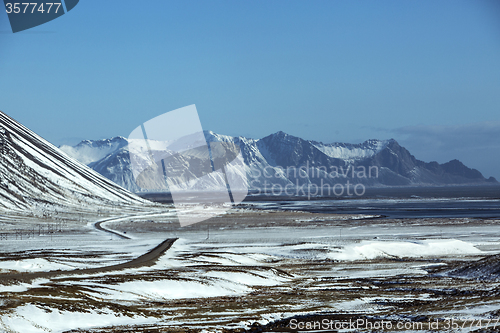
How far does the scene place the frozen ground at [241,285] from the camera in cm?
2517

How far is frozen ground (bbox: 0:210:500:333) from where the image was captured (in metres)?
25.2

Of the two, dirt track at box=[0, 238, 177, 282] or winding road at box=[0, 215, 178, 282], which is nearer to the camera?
dirt track at box=[0, 238, 177, 282]

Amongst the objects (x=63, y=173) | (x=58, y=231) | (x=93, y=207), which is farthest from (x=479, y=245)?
(x=63, y=173)

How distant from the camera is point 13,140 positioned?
193 m

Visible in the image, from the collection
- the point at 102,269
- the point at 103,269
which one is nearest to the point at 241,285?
the point at 103,269

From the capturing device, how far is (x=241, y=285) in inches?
1523

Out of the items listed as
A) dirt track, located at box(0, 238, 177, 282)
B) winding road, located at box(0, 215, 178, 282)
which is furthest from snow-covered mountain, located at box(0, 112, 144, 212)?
dirt track, located at box(0, 238, 177, 282)

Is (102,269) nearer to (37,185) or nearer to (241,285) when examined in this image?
(241,285)

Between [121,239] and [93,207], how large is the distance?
99155mm

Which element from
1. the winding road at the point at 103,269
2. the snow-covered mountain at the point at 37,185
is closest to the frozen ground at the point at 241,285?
the winding road at the point at 103,269

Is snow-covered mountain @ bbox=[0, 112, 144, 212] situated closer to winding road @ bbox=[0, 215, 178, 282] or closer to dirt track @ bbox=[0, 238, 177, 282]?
winding road @ bbox=[0, 215, 178, 282]

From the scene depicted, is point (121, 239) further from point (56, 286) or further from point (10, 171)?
point (10, 171)

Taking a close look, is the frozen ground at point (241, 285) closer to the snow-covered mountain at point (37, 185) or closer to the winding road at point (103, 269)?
the winding road at point (103, 269)

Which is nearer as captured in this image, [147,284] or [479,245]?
[147,284]
